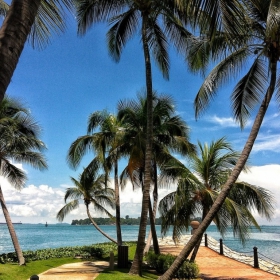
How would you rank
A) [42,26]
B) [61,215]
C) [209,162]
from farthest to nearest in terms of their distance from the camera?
[61,215] < [209,162] < [42,26]

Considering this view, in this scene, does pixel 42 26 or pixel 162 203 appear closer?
pixel 42 26

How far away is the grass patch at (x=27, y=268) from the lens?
11.9 m

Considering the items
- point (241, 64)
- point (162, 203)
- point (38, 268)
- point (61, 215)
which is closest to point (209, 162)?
point (162, 203)

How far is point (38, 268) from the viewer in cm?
1427

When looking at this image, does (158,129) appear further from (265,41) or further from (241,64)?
(265,41)

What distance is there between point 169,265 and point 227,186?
17.9 ft

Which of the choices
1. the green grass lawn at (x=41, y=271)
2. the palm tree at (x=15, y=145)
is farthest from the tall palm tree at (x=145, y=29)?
the palm tree at (x=15, y=145)

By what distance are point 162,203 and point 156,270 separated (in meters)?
3.10

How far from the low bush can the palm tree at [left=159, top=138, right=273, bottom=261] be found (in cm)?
71

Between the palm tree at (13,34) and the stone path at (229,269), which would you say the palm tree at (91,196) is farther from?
the palm tree at (13,34)

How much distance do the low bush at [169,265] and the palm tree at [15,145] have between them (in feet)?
18.6

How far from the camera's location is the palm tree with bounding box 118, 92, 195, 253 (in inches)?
552

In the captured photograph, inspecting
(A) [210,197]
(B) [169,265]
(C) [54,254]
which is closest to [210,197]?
(A) [210,197]

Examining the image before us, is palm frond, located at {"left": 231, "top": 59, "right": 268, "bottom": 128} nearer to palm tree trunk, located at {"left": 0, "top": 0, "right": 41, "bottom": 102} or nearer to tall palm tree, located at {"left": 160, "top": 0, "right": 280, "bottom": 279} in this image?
tall palm tree, located at {"left": 160, "top": 0, "right": 280, "bottom": 279}
